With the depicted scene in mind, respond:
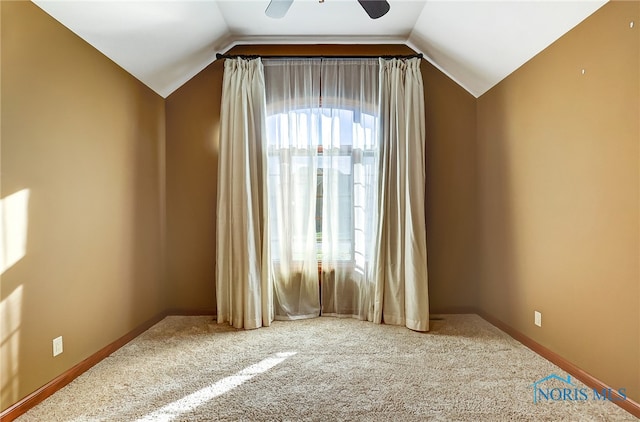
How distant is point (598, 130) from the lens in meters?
2.09

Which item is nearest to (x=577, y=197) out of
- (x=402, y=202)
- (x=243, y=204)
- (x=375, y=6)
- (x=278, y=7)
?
(x=402, y=202)

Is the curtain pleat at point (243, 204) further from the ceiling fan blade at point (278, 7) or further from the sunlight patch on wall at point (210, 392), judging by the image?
the ceiling fan blade at point (278, 7)

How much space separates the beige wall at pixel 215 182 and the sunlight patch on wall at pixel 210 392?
4.41 ft

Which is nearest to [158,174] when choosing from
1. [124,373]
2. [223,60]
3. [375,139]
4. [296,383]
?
[223,60]

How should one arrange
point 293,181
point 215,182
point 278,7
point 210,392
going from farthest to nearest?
point 215,182 < point 293,181 < point 278,7 < point 210,392

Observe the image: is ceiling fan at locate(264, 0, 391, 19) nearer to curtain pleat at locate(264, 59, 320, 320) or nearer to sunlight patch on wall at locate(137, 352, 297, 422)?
curtain pleat at locate(264, 59, 320, 320)

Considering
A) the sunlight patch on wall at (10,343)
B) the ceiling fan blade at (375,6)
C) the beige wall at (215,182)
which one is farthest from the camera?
the beige wall at (215,182)

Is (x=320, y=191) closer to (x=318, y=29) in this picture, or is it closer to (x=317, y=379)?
(x=318, y=29)

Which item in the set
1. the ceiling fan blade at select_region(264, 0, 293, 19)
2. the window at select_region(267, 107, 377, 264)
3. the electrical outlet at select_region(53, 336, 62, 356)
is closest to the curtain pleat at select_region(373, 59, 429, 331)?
the window at select_region(267, 107, 377, 264)

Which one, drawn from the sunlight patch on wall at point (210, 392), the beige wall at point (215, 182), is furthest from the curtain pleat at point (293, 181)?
the sunlight patch on wall at point (210, 392)

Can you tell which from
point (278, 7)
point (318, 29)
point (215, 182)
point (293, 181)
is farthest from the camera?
point (215, 182)

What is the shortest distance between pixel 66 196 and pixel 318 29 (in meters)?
2.58

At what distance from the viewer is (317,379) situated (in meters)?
2.26

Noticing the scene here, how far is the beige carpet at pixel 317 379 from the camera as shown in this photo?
188 centimetres
